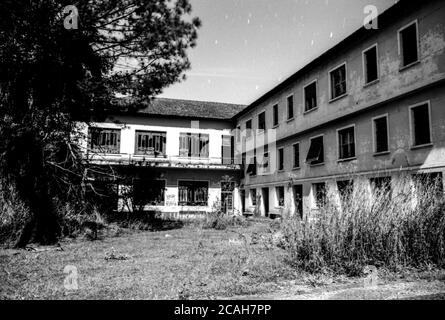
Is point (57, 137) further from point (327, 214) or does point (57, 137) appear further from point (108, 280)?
point (327, 214)

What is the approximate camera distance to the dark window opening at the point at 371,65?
1559cm

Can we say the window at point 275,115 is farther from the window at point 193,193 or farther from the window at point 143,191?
the window at point 143,191

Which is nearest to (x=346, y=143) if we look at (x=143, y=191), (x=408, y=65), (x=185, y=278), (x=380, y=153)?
(x=380, y=153)

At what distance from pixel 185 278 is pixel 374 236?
11.6ft

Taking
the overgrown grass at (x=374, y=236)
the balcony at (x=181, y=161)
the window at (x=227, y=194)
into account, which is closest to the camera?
the overgrown grass at (x=374, y=236)

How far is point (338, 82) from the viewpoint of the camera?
1812 cm

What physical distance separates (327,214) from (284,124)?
17.0 metres

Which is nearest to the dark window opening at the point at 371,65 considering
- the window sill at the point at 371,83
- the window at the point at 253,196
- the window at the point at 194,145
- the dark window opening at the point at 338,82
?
the window sill at the point at 371,83

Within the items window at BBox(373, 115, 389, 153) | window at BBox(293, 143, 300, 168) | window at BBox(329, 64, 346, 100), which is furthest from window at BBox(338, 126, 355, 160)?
window at BBox(293, 143, 300, 168)

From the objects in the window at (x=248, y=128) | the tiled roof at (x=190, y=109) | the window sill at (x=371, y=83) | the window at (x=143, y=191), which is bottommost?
the window at (x=143, y=191)

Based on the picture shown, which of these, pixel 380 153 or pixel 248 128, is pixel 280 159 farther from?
pixel 380 153

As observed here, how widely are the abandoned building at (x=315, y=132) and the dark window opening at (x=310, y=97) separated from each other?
6 cm

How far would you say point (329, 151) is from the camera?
18.6 m
